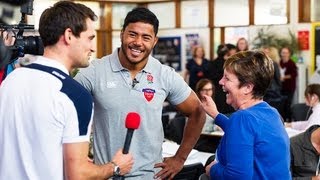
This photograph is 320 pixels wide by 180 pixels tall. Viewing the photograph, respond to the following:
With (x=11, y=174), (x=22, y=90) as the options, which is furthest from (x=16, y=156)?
(x=22, y=90)

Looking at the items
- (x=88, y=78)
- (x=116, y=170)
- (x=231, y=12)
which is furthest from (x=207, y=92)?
→ (x=231, y=12)

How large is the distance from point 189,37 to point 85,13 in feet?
32.6

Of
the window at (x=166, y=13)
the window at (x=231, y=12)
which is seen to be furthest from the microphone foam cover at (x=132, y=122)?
the window at (x=166, y=13)

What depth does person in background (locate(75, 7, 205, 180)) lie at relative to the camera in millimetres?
2418

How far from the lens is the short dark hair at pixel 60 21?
1.78 meters

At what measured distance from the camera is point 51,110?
1.70 metres

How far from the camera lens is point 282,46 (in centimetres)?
1005

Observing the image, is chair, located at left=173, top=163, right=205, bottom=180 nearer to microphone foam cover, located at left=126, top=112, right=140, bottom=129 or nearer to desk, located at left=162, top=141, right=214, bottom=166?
desk, located at left=162, top=141, right=214, bottom=166

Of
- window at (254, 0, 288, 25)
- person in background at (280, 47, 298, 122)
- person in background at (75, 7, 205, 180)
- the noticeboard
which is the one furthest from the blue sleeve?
window at (254, 0, 288, 25)

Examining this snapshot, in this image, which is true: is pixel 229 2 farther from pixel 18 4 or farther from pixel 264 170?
pixel 18 4

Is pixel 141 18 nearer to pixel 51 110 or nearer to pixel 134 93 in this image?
pixel 134 93

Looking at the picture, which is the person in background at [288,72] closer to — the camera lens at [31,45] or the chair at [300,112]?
the chair at [300,112]

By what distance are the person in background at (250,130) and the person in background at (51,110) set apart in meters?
0.59

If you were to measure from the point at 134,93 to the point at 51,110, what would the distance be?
0.79m
